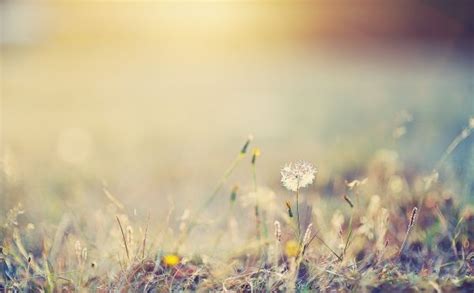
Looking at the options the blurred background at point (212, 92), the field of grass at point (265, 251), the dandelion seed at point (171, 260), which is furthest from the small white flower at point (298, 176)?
the blurred background at point (212, 92)

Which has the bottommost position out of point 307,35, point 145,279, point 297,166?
point 145,279

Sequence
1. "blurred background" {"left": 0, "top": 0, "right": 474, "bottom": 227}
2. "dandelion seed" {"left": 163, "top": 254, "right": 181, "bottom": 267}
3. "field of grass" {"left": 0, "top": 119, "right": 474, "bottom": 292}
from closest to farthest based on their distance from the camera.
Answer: "field of grass" {"left": 0, "top": 119, "right": 474, "bottom": 292}, "dandelion seed" {"left": 163, "top": 254, "right": 181, "bottom": 267}, "blurred background" {"left": 0, "top": 0, "right": 474, "bottom": 227}

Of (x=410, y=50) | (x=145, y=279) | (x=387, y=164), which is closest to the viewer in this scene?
(x=145, y=279)

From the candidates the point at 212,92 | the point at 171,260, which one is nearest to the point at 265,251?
the point at 171,260

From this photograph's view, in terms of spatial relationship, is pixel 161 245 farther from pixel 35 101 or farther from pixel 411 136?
pixel 35 101

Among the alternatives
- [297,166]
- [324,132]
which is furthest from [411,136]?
[297,166]

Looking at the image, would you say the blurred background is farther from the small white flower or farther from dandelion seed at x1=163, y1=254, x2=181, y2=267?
the small white flower

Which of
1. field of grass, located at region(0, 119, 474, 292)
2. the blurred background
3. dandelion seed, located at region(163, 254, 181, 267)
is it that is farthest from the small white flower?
the blurred background
